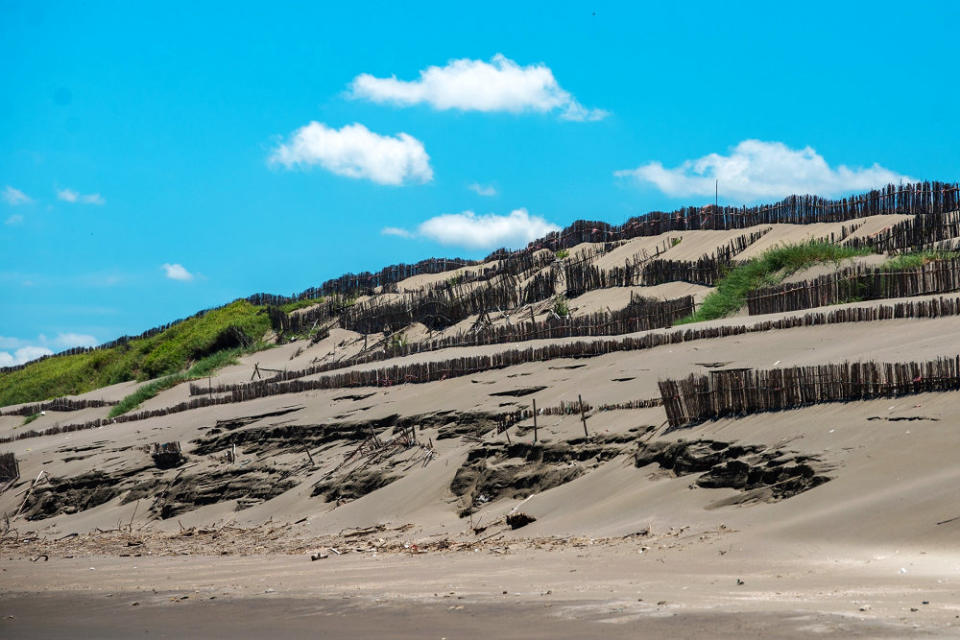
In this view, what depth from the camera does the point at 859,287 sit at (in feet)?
61.0

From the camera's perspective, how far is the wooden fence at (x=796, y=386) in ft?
33.7

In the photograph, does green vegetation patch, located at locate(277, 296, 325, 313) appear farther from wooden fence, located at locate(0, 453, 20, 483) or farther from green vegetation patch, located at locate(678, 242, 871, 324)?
green vegetation patch, located at locate(678, 242, 871, 324)

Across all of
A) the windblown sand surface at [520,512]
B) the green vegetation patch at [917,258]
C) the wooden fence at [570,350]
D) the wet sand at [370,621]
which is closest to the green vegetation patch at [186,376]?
the wooden fence at [570,350]

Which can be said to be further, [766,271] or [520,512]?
[766,271]

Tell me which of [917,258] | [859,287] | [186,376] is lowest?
[186,376]

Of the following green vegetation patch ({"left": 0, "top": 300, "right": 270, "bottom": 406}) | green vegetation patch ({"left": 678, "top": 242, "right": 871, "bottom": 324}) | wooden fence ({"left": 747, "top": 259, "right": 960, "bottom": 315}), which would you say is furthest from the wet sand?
green vegetation patch ({"left": 0, "top": 300, "right": 270, "bottom": 406})

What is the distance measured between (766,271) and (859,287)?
418 cm

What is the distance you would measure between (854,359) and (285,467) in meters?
8.27

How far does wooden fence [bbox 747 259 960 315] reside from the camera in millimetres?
17719

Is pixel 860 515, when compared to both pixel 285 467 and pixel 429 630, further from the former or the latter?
pixel 285 467

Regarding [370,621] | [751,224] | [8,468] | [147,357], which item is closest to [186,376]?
[147,357]

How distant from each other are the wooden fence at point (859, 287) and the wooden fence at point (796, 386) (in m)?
7.25

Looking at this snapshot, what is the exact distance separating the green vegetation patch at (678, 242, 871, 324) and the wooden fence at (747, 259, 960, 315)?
1.46 m

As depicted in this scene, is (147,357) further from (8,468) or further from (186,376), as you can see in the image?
(8,468)
